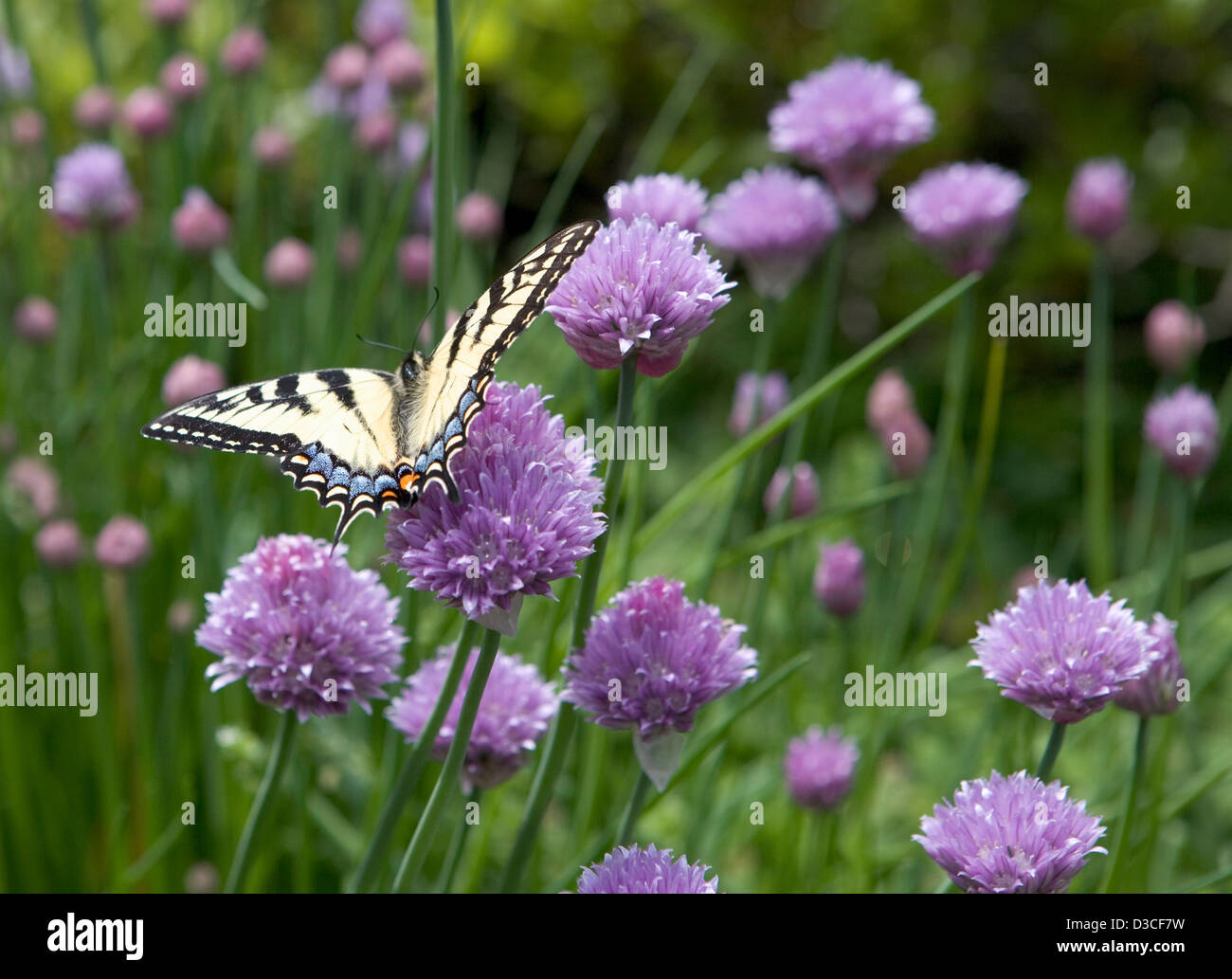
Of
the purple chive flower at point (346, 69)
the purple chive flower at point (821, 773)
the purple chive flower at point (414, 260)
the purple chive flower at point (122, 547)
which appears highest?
the purple chive flower at point (346, 69)

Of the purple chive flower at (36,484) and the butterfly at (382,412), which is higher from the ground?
the purple chive flower at (36,484)

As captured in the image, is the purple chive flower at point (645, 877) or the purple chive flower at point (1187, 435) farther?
the purple chive flower at point (1187, 435)

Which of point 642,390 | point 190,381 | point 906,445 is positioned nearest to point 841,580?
point 906,445

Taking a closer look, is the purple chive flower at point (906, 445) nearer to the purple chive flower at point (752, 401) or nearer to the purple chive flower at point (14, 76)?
the purple chive flower at point (752, 401)

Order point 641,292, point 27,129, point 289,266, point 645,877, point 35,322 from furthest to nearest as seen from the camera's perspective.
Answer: point 27,129 < point 35,322 < point 289,266 < point 641,292 < point 645,877

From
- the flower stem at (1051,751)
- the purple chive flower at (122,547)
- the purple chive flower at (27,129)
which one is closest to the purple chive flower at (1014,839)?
the flower stem at (1051,751)

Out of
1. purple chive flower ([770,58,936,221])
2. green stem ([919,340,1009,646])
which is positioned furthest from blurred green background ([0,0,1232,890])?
purple chive flower ([770,58,936,221])

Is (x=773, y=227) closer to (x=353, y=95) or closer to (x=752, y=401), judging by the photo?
(x=752, y=401)
